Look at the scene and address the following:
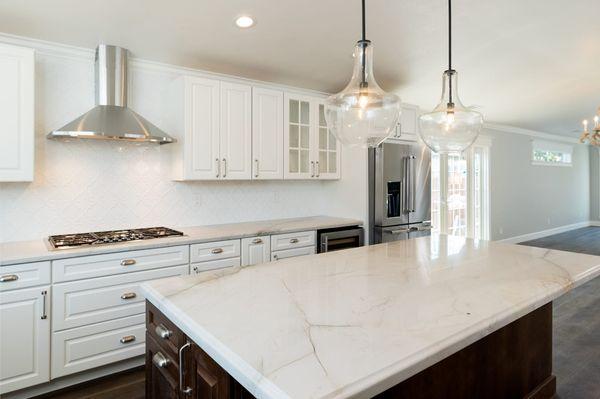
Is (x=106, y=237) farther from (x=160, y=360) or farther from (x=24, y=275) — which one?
(x=160, y=360)

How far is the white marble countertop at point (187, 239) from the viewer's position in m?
2.31

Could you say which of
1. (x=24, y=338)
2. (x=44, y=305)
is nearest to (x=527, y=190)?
(x=44, y=305)

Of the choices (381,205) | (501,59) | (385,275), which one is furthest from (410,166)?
(385,275)

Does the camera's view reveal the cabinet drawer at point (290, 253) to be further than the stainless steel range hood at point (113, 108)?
Yes

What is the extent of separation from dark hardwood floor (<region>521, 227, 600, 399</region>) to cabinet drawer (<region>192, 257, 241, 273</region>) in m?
2.43

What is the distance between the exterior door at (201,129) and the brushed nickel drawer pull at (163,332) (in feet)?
6.29

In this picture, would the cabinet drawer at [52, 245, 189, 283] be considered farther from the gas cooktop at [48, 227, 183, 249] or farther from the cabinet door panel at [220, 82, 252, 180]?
the cabinet door panel at [220, 82, 252, 180]

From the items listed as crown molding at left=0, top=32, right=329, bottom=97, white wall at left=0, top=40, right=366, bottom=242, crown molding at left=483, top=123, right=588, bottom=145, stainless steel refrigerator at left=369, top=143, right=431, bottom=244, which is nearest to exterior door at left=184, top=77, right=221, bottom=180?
white wall at left=0, top=40, right=366, bottom=242

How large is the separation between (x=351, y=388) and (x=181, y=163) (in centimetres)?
275

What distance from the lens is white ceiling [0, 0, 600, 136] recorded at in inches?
92.8

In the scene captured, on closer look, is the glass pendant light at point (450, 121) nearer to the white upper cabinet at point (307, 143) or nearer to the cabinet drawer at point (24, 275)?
the white upper cabinet at point (307, 143)

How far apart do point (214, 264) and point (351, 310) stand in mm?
1944

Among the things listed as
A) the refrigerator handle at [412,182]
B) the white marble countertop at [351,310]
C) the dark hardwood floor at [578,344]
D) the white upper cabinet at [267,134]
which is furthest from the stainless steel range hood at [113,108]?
the dark hardwood floor at [578,344]

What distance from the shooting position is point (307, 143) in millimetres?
3992
